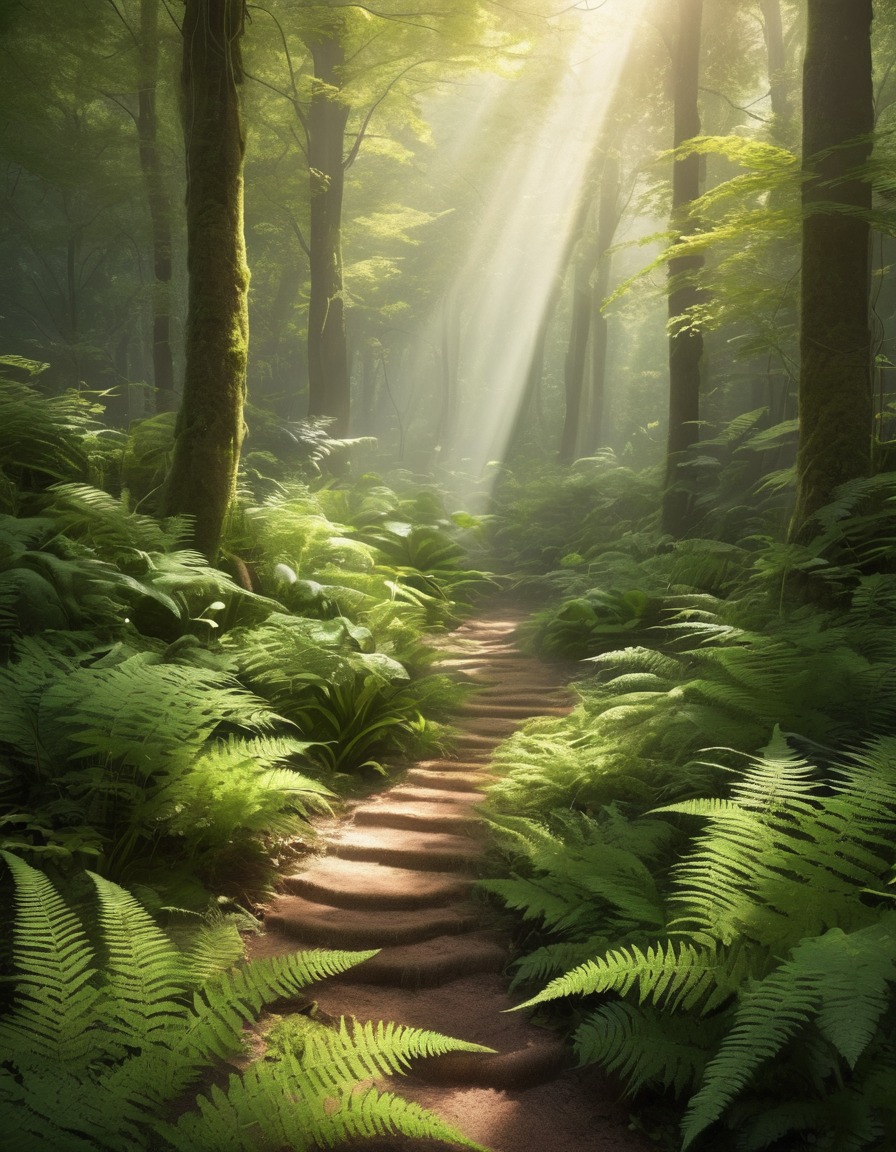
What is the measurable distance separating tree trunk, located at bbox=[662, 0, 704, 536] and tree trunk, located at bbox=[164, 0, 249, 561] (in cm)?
674

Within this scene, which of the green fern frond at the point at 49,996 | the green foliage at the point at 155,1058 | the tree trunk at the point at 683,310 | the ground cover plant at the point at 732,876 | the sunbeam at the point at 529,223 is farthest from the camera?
the sunbeam at the point at 529,223

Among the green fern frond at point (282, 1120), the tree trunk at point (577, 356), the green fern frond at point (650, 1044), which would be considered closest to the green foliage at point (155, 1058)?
the green fern frond at point (282, 1120)

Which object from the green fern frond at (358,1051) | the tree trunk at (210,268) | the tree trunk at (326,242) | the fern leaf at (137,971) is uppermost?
the tree trunk at (326,242)

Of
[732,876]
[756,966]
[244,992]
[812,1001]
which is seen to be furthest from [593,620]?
[244,992]

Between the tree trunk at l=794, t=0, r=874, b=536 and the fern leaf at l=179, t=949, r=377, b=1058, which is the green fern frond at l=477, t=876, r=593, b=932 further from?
the tree trunk at l=794, t=0, r=874, b=536

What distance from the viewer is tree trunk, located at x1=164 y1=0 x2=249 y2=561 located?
600cm

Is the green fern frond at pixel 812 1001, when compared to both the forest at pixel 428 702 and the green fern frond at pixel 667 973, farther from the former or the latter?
the green fern frond at pixel 667 973

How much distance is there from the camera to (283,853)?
3777mm

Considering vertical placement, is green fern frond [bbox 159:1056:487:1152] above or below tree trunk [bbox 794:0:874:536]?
below

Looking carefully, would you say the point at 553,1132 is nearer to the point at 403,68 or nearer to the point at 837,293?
the point at 837,293

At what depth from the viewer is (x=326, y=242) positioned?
13438 millimetres

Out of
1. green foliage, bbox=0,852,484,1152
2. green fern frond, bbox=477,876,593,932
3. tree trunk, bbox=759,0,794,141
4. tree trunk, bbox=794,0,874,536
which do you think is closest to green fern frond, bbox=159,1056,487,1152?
green foliage, bbox=0,852,484,1152

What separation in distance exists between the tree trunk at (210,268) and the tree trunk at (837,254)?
4227 mm

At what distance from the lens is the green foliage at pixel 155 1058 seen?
5.92 feet
